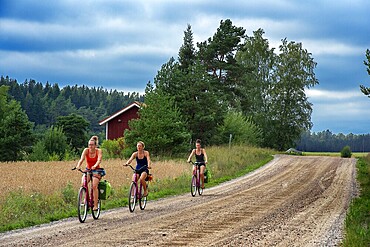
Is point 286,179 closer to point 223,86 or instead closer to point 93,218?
point 93,218

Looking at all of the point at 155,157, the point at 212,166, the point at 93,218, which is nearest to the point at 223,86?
the point at 155,157

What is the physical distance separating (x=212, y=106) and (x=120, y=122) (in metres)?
19.6

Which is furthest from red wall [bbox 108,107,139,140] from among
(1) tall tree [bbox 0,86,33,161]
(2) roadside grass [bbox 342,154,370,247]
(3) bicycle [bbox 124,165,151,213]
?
(3) bicycle [bbox 124,165,151,213]

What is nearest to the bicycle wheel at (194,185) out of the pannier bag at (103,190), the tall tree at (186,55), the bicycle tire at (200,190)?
the bicycle tire at (200,190)

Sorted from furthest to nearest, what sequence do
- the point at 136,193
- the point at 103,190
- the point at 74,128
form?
the point at 74,128, the point at 136,193, the point at 103,190

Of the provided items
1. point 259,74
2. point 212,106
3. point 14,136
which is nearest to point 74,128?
point 14,136

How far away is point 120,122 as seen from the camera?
61031 mm

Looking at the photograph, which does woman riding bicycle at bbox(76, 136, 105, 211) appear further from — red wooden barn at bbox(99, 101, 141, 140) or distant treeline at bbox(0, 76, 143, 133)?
distant treeline at bbox(0, 76, 143, 133)

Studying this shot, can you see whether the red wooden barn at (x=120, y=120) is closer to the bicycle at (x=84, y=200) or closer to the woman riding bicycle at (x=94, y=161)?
the woman riding bicycle at (x=94, y=161)

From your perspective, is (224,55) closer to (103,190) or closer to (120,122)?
(120,122)

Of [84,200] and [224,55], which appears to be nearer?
[84,200]

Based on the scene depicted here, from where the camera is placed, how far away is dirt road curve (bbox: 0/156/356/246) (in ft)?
35.0

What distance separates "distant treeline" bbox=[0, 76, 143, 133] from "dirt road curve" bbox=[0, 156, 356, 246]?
96873mm

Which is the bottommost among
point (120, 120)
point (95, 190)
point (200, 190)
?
point (200, 190)
